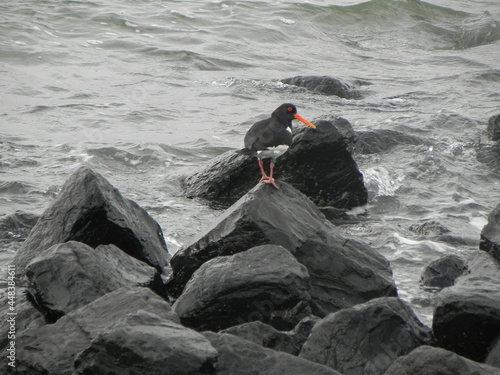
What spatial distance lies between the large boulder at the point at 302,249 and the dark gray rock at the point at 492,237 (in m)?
0.95

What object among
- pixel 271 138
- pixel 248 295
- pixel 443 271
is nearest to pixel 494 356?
pixel 248 295

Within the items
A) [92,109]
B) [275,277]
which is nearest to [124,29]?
[92,109]

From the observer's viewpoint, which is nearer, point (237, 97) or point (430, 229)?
point (430, 229)

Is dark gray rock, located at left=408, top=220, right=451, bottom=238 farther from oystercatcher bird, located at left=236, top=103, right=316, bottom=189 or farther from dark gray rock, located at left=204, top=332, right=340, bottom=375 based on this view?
dark gray rock, located at left=204, top=332, right=340, bottom=375

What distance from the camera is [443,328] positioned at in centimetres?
525

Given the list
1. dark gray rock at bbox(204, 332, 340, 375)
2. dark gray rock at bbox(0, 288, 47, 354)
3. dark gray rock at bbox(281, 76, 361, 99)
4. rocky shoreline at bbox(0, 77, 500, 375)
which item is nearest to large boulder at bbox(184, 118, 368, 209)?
rocky shoreline at bbox(0, 77, 500, 375)

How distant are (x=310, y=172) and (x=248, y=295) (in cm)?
344

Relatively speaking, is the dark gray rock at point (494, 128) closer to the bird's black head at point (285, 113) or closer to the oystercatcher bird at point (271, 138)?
the bird's black head at point (285, 113)

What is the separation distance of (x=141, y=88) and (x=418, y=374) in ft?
36.8

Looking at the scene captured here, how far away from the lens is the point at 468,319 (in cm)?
518

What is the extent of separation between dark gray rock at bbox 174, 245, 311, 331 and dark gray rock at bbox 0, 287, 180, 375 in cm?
52

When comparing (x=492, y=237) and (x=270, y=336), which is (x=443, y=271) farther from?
(x=270, y=336)

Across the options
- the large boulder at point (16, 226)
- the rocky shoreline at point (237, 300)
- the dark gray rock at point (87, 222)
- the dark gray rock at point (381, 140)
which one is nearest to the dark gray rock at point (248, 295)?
the rocky shoreline at point (237, 300)

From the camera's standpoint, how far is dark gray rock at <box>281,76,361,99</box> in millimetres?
14281
